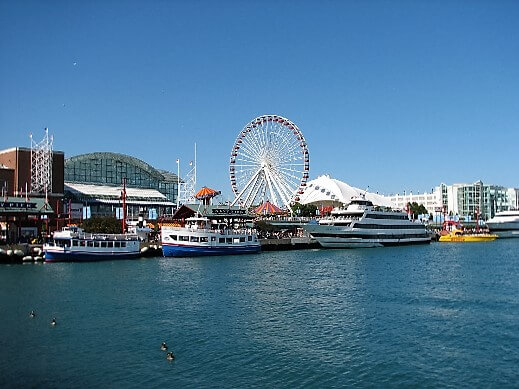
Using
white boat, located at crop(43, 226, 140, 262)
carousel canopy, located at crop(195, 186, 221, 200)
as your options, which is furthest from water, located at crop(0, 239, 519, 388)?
carousel canopy, located at crop(195, 186, 221, 200)

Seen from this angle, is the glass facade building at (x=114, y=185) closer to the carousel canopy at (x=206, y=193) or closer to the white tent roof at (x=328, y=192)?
the carousel canopy at (x=206, y=193)

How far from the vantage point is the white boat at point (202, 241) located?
7069 centimetres

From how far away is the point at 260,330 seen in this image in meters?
27.8

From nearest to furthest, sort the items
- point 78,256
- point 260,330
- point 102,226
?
point 260,330 < point 78,256 < point 102,226

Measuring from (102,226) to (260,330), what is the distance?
196 ft

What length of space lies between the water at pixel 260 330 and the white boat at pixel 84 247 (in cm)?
1160

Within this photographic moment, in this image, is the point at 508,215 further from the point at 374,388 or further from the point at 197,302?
the point at 374,388

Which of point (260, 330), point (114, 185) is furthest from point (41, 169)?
point (260, 330)

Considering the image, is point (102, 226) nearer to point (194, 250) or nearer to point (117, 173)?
point (194, 250)

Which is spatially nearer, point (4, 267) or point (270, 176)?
point (4, 267)

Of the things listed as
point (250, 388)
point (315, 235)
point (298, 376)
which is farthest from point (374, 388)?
point (315, 235)

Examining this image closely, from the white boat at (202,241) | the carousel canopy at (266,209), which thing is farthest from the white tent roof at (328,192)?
the white boat at (202,241)

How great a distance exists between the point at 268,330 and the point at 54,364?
10.2m

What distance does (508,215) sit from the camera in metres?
154
